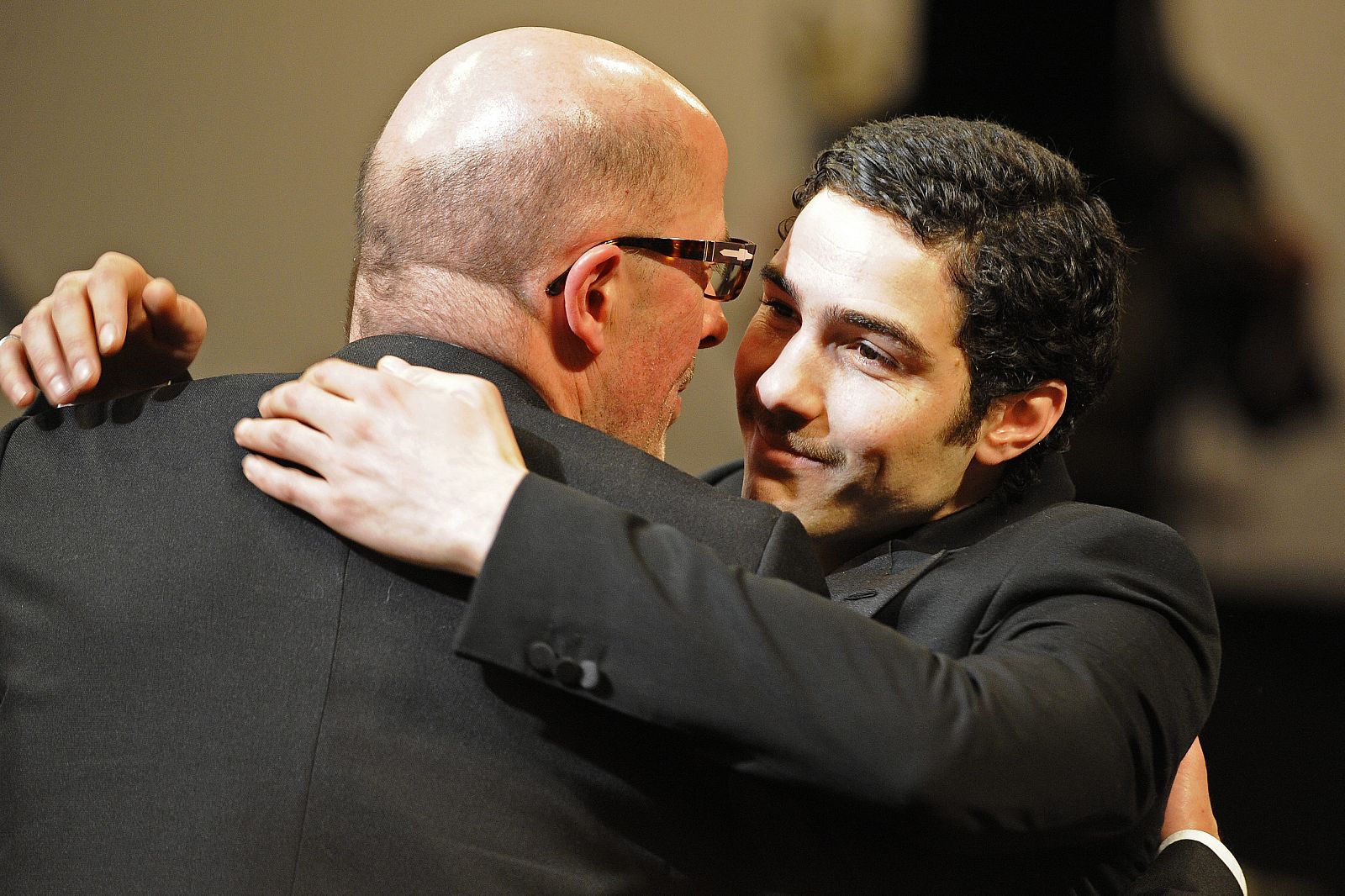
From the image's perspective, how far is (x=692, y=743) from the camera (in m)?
1.06

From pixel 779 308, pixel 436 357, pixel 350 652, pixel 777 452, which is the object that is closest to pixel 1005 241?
pixel 779 308

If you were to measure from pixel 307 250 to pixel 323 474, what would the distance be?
263 cm

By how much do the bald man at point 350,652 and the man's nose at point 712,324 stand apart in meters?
0.24

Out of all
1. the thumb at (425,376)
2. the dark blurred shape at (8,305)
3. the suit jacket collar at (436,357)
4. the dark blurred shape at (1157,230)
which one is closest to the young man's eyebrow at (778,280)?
the suit jacket collar at (436,357)

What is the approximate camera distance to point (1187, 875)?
1.63m

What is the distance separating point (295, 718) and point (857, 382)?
3.09 ft

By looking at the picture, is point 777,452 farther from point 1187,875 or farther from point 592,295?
point 1187,875

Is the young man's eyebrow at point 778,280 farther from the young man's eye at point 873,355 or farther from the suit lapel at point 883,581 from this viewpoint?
the suit lapel at point 883,581

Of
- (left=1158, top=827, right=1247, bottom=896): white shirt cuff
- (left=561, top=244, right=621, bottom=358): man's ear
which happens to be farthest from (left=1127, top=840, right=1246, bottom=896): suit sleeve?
(left=561, top=244, right=621, bottom=358): man's ear

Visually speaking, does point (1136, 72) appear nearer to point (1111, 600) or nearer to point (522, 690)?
point (1111, 600)

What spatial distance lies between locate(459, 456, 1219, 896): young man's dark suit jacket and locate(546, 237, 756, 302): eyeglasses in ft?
1.33

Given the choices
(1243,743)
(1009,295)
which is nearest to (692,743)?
(1009,295)

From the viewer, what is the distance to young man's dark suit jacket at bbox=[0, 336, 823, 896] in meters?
1.06

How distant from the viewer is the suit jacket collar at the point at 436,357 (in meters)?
1.25
